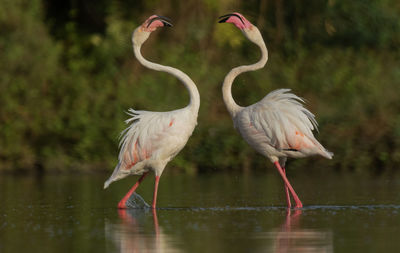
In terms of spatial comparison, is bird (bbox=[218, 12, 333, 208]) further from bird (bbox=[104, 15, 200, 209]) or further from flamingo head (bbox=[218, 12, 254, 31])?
flamingo head (bbox=[218, 12, 254, 31])

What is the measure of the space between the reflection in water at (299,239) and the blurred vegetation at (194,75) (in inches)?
306

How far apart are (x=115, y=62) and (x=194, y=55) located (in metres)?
1.69

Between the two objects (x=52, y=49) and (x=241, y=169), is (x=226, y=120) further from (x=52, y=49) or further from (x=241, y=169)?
(x=52, y=49)

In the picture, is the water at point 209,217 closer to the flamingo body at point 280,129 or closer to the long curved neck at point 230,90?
the flamingo body at point 280,129

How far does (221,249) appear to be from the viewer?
6410 millimetres

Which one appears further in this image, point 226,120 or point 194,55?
point 194,55

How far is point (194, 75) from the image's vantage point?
1711 cm

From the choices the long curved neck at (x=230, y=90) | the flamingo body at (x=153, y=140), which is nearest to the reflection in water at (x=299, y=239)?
the flamingo body at (x=153, y=140)

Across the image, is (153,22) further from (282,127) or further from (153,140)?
(282,127)

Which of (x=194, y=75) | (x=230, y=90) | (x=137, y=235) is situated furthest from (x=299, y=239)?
(x=194, y=75)

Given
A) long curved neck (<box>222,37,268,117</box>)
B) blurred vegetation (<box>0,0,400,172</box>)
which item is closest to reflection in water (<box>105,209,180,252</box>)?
long curved neck (<box>222,37,268,117</box>)

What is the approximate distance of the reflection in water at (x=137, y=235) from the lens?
6570mm

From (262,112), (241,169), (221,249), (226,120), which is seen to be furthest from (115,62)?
(221,249)

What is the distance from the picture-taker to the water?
6719 millimetres
